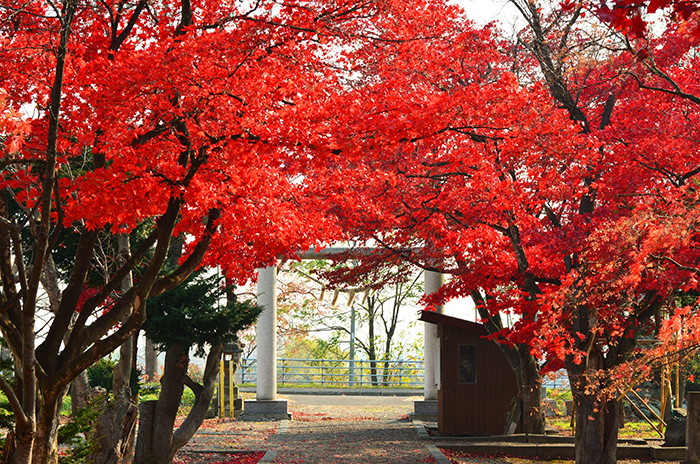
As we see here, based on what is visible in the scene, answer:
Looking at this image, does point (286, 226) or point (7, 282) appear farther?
point (286, 226)

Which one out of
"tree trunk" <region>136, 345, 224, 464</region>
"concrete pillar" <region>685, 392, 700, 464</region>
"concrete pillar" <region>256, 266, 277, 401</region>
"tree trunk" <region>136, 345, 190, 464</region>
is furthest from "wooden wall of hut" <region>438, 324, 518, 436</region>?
"tree trunk" <region>136, 345, 190, 464</region>

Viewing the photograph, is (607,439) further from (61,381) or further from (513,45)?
(61,381)

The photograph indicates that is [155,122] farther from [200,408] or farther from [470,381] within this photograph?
[470,381]

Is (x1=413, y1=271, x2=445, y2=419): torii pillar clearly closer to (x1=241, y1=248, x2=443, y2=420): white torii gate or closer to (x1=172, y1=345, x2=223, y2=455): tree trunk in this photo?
(x1=241, y1=248, x2=443, y2=420): white torii gate

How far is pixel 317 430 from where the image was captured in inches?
603

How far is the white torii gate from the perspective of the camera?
17.5 metres

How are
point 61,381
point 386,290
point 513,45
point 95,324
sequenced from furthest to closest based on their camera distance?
point 386,290
point 513,45
point 95,324
point 61,381

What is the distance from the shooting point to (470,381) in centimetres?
1473

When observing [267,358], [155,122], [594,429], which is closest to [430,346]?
[267,358]

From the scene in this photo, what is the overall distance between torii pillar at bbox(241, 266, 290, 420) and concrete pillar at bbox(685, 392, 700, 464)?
33.4 feet

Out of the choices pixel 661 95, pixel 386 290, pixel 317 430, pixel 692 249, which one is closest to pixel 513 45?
pixel 661 95

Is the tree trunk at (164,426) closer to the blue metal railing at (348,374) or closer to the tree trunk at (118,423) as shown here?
the tree trunk at (118,423)

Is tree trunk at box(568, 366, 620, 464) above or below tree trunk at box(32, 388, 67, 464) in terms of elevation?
below

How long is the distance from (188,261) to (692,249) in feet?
20.7
